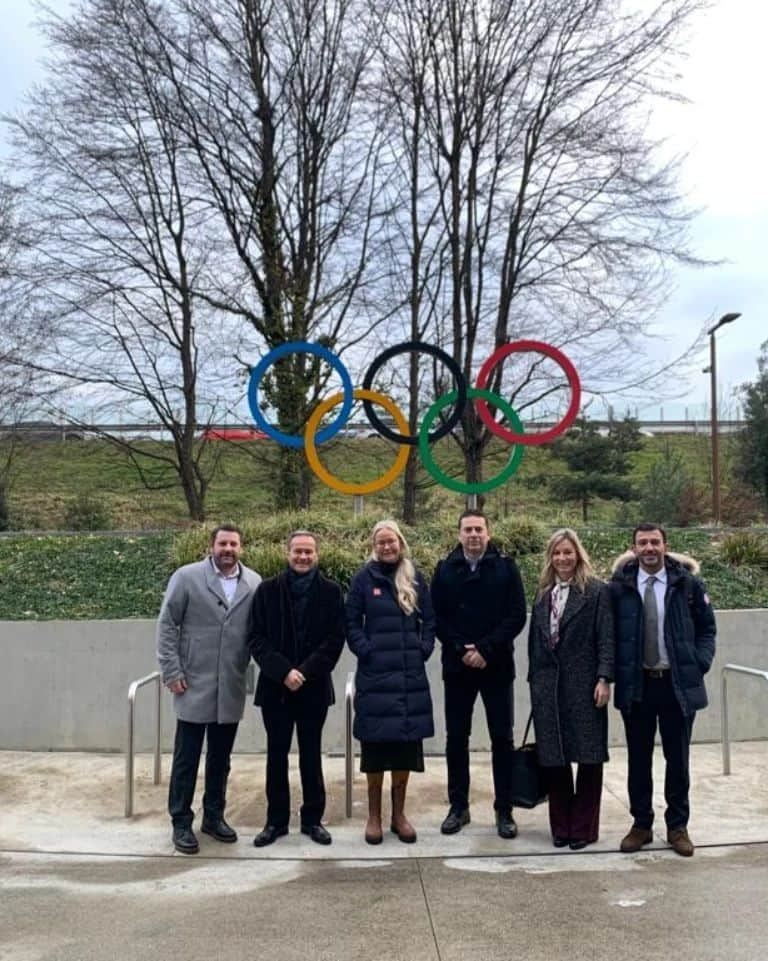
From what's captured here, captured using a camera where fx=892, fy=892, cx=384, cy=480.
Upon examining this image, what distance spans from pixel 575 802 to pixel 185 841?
2084 mm

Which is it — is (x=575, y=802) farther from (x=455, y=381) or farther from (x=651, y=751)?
(x=455, y=381)

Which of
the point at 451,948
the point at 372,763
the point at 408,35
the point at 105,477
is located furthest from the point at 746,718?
the point at 105,477

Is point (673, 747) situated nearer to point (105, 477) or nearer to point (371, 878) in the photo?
point (371, 878)

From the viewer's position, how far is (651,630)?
183 inches

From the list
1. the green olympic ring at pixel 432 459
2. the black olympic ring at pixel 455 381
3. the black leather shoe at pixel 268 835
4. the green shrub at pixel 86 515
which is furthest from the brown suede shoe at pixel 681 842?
the green shrub at pixel 86 515

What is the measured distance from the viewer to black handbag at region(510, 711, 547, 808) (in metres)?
4.76

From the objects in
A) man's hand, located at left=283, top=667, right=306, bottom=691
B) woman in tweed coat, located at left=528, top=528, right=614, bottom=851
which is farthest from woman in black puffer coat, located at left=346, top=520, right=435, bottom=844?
woman in tweed coat, located at left=528, top=528, right=614, bottom=851

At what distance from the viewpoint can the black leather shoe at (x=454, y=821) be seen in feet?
16.2

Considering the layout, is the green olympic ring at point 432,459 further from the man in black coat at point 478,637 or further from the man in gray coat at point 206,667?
the man in gray coat at point 206,667

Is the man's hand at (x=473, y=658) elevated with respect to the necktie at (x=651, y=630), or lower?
lower

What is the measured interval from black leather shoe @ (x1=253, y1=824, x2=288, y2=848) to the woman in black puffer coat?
0.47 meters

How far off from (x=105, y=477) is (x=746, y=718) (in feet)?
82.1

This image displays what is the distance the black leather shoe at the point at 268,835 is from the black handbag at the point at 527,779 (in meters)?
1.27

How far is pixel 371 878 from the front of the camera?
4289mm
